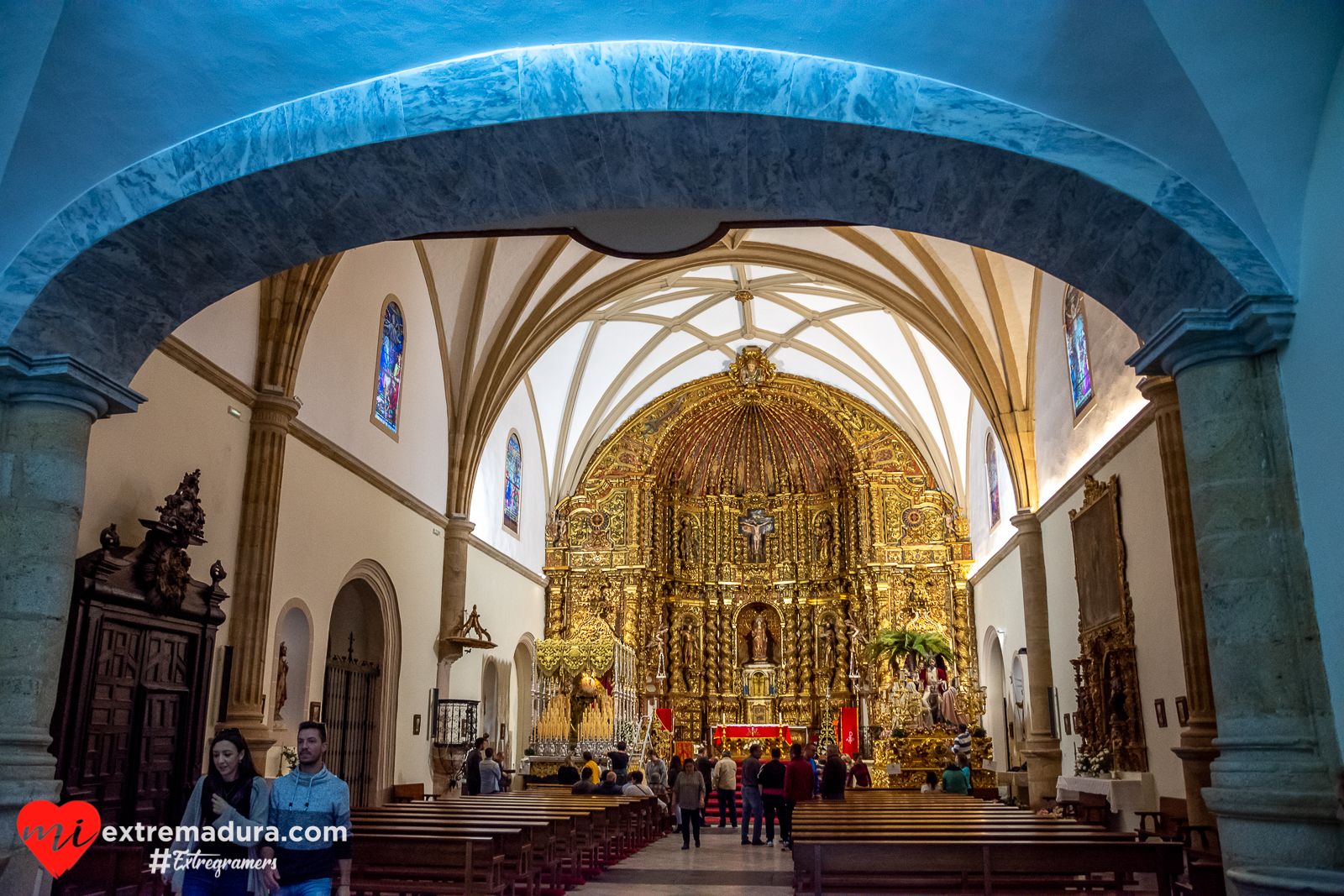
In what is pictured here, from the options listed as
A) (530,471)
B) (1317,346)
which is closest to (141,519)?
(1317,346)

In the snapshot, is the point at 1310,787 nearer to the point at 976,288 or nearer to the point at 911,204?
the point at 911,204

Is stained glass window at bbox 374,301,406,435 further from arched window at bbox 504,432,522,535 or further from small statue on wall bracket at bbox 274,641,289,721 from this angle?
arched window at bbox 504,432,522,535

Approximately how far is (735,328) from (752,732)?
9.56 m

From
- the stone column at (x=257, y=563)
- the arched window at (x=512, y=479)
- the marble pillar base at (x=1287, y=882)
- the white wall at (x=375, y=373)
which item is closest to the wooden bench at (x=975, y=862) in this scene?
the marble pillar base at (x=1287, y=882)

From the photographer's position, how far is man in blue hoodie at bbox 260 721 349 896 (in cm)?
443

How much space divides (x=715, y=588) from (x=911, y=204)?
822 inches

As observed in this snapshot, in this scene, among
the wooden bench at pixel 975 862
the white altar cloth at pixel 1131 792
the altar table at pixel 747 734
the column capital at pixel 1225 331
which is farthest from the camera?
the altar table at pixel 747 734

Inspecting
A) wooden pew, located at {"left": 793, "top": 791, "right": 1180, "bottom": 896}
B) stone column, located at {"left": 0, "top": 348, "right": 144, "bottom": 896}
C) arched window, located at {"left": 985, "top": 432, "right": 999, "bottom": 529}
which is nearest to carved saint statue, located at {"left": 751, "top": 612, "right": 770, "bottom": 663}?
arched window, located at {"left": 985, "top": 432, "right": 999, "bottom": 529}

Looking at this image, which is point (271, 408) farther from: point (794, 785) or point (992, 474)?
point (992, 474)

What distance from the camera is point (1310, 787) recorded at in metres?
5.05

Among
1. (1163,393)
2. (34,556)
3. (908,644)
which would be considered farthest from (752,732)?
(34,556)

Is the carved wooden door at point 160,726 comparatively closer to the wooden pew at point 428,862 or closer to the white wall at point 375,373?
the wooden pew at point 428,862

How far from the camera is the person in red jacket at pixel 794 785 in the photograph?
44.6ft

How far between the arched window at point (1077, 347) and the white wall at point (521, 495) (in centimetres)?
969
